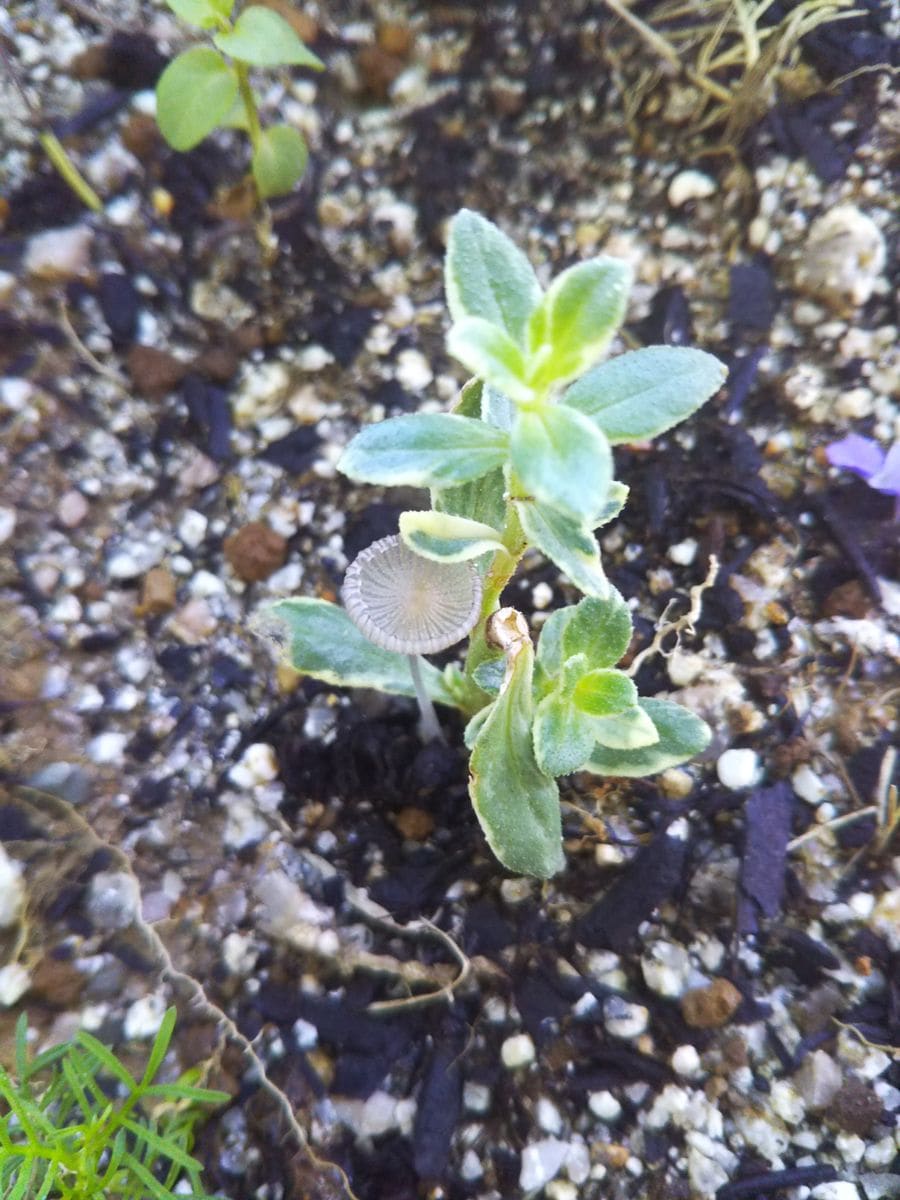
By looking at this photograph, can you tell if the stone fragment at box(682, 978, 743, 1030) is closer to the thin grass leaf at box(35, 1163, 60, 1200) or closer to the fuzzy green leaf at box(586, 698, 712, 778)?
the fuzzy green leaf at box(586, 698, 712, 778)

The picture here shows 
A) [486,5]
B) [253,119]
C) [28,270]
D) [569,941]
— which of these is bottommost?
[569,941]

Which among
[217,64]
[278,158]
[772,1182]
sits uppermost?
[217,64]

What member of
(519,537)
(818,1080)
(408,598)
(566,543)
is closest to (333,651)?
(408,598)

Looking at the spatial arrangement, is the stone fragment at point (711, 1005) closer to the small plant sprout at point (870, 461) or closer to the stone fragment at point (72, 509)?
the small plant sprout at point (870, 461)

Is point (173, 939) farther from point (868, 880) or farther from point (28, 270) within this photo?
point (28, 270)

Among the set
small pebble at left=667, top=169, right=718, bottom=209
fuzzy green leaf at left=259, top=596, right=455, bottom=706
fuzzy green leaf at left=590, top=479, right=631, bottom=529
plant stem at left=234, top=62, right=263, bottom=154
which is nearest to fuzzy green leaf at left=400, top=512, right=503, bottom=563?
fuzzy green leaf at left=590, top=479, right=631, bottom=529

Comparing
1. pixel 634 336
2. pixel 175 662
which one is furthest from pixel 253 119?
pixel 175 662

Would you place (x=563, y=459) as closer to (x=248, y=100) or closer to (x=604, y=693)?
(x=604, y=693)
